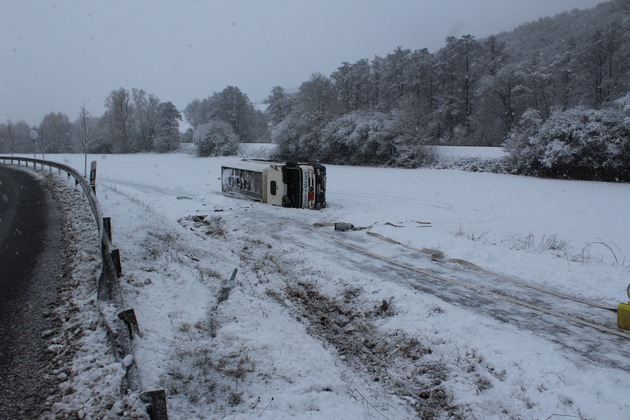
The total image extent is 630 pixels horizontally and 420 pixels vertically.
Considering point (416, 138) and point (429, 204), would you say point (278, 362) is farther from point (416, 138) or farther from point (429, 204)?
point (416, 138)

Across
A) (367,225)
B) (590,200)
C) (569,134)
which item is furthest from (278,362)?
(569,134)

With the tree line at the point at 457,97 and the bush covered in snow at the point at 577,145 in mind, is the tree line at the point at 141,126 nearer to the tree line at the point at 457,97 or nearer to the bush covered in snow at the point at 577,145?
the tree line at the point at 457,97

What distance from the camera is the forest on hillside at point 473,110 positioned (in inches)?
1253

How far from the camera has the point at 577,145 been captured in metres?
31.5

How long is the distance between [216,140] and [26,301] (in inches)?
2297

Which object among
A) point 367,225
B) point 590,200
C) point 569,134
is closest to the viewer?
point 367,225

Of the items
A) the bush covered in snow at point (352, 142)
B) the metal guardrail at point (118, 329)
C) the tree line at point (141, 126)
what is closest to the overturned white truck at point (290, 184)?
the metal guardrail at point (118, 329)

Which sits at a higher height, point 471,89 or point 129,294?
point 471,89

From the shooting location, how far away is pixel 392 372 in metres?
6.03

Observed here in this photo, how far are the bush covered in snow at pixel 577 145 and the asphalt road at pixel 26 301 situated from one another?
3385cm

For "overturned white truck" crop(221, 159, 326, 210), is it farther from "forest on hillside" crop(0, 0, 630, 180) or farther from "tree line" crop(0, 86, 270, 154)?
"tree line" crop(0, 86, 270, 154)

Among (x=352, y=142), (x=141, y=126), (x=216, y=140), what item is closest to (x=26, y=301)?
(x=352, y=142)

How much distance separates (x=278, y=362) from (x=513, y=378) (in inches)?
128

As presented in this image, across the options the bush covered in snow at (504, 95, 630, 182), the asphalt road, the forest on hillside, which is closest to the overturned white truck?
the asphalt road
